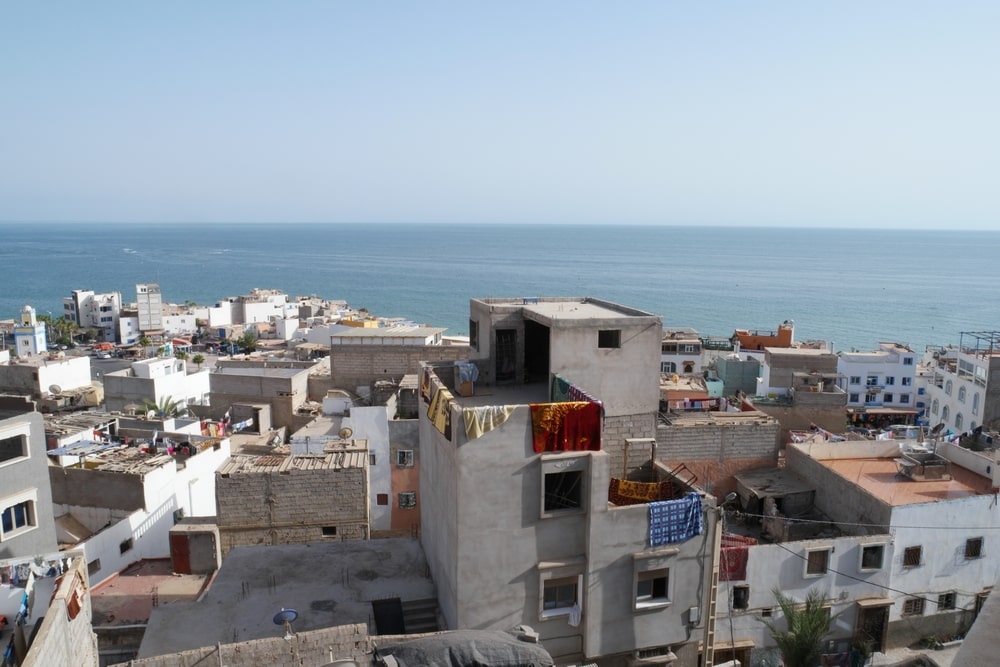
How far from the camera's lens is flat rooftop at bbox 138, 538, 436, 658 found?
14617 millimetres

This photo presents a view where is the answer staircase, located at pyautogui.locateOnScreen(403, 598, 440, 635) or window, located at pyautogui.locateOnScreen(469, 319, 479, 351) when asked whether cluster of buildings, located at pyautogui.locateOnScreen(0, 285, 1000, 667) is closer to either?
staircase, located at pyautogui.locateOnScreen(403, 598, 440, 635)

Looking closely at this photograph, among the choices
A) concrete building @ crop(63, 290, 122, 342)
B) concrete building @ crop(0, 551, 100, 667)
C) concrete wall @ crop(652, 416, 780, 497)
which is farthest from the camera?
concrete building @ crop(63, 290, 122, 342)

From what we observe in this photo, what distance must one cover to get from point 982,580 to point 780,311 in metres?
118

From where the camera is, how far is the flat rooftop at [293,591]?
14617mm

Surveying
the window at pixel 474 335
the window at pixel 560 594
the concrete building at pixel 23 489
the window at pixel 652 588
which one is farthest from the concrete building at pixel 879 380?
the concrete building at pixel 23 489

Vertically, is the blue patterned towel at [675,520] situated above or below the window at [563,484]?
below

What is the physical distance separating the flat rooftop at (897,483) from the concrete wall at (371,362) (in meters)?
21.6

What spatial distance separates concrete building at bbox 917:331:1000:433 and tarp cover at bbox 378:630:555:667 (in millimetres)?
38692

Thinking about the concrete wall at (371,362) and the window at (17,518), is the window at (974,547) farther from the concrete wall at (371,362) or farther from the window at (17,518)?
the window at (17,518)

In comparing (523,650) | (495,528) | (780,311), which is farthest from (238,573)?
(780,311)

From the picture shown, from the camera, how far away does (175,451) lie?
3023 cm

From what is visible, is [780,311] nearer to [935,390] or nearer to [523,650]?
[935,390]

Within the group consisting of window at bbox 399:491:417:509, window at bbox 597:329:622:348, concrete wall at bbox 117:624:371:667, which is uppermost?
window at bbox 597:329:622:348

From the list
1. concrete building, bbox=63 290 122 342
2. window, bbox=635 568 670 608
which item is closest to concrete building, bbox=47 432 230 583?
window, bbox=635 568 670 608
